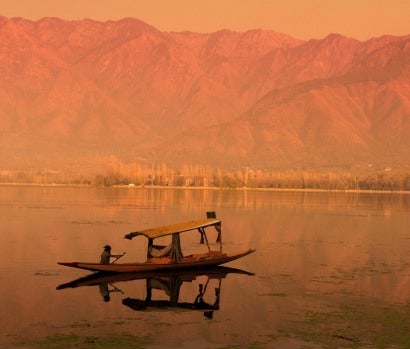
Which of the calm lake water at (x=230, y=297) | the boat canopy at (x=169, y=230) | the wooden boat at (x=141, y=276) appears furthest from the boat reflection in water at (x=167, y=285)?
the boat canopy at (x=169, y=230)

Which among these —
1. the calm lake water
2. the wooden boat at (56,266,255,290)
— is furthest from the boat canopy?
the calm lake water

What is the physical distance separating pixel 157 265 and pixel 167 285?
9.47 ft

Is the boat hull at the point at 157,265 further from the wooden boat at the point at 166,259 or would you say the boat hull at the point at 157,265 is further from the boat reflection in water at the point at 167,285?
the boat reflection in water at the point at 167,285

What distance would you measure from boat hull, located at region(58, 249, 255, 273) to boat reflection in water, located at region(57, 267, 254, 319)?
51 centimetres

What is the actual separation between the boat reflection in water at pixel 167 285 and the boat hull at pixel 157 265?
0.51 meters

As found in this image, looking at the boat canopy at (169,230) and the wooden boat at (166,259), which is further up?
the boat canopy at (169,230)

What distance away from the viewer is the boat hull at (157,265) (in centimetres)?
5059

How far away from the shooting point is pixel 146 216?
108562 millimetres

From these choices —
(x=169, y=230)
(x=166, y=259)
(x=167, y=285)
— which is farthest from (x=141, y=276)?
(x=169, y=230)

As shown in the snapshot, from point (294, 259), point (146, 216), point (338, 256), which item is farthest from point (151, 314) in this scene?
point (146, 216)

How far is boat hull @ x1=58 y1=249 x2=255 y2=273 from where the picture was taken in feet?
166

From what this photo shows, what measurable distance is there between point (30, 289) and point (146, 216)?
60.8 meters

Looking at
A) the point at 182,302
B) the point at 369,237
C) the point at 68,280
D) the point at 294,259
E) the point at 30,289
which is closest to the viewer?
the point at 182,302

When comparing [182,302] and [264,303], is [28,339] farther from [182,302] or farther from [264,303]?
[264,303]
